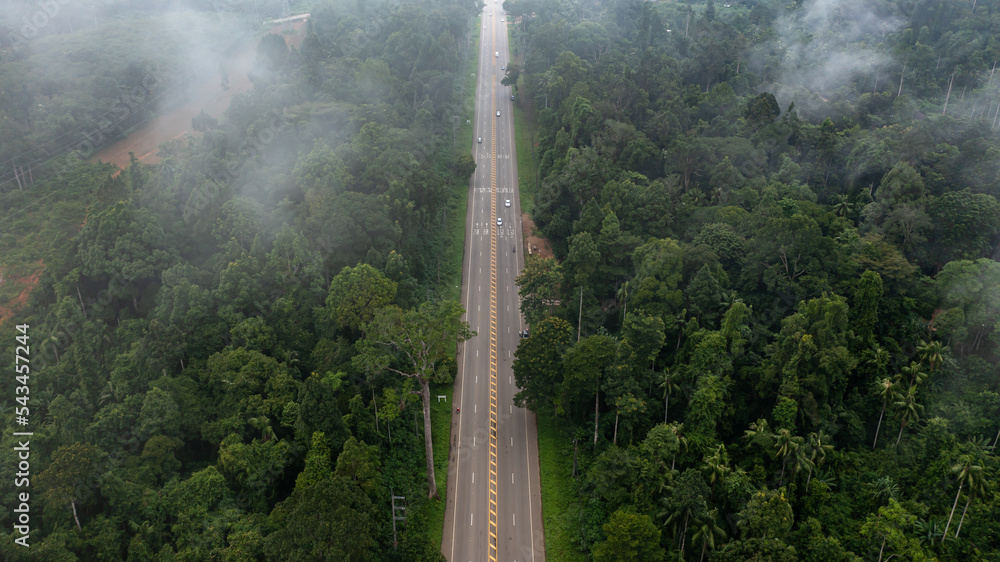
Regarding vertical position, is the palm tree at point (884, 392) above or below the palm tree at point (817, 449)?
above

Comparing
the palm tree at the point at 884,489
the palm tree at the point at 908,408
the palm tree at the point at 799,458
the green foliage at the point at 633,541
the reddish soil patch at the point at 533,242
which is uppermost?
the reddish soil patch at the point at 533,242

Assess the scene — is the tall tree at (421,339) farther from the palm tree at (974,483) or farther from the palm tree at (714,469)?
the palm tree at (974,483)

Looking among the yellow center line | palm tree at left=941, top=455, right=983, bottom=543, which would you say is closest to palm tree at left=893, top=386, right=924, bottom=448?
palm tree at left=941, top=455, right=983, bottom=543

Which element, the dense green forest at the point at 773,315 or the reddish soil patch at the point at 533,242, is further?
the reddish soil patch at the point at 533,242

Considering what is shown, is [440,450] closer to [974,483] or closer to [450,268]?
[450,268]

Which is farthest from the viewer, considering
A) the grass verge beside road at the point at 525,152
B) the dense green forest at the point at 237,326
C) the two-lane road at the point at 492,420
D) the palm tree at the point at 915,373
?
the grass verge beside road at the point at 525,152

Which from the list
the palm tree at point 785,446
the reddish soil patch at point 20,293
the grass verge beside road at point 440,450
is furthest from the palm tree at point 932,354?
the reddish soil patch at point 20,293

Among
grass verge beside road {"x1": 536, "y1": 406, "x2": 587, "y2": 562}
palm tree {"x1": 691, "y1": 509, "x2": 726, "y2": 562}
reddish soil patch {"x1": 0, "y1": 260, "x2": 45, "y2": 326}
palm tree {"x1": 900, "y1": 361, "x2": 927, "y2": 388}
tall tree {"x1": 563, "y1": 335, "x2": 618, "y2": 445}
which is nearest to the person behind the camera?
palm tree {"x1": 691, "y1": 509, "x2": 726, "y2": 562}

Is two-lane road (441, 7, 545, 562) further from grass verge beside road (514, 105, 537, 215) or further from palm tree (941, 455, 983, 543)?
palm tree (941, 455, 983, 543)
